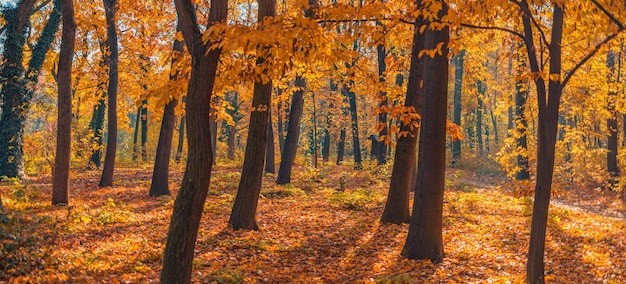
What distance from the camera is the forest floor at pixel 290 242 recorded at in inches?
261

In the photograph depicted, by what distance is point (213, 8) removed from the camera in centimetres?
570

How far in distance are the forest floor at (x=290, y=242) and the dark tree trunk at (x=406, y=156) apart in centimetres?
43

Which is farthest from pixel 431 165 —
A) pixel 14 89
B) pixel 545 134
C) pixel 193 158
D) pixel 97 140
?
pixel 97 140

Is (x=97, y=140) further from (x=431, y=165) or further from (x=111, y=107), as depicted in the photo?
(x=431, y=165)

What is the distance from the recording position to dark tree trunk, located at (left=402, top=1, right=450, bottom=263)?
8.00m

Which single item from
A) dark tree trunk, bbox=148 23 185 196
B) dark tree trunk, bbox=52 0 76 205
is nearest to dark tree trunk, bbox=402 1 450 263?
dark tree trunk, bbox=52 0 76 205

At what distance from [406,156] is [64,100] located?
8.36m

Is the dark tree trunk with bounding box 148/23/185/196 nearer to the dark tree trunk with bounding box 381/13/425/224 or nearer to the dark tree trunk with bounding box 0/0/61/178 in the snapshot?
the dark tree trunk with bounding box 0/0/61/178

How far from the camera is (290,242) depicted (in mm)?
9344

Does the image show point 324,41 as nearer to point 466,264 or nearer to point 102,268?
point 102,268

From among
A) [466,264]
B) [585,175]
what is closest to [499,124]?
[585,175]

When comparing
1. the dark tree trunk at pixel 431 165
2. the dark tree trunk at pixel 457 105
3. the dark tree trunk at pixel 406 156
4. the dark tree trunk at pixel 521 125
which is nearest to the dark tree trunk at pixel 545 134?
the dark tree trunk at pixel 431 165

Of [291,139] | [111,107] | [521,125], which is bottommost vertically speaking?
[291,139]

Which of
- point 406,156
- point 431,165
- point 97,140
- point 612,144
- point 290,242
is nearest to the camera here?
point 431,165
